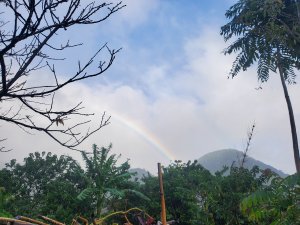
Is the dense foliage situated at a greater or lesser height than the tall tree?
lesser

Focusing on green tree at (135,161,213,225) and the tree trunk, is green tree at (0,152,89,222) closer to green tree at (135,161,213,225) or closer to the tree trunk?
green tree at (135,161,213,225)

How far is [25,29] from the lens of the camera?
2.34m

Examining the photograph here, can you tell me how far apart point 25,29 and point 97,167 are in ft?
71.8

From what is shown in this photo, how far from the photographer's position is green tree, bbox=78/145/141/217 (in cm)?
2217

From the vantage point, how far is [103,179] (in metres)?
23.2

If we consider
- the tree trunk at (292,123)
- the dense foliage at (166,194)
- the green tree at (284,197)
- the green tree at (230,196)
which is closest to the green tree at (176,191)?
the dense foliage at (166,194)

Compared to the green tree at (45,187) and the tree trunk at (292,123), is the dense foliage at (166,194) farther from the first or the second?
the tree trunk at (292,123)

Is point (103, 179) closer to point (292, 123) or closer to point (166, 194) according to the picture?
point (166, 194)

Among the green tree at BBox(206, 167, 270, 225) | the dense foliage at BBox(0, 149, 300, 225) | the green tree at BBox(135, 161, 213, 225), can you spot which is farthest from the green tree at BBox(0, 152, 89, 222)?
the green tree at BBox(206, 167, 270, 225)

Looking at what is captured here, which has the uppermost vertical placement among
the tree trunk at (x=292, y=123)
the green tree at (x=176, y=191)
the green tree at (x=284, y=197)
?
the tree trunk at (x=292, y=123)

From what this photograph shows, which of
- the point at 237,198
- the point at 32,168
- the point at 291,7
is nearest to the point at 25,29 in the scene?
the point at 237,198

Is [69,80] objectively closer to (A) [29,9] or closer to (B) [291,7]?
(A) [29,9]

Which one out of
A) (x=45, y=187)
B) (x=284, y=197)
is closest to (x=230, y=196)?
(x=284, y=197)

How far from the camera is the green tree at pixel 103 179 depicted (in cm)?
2217
